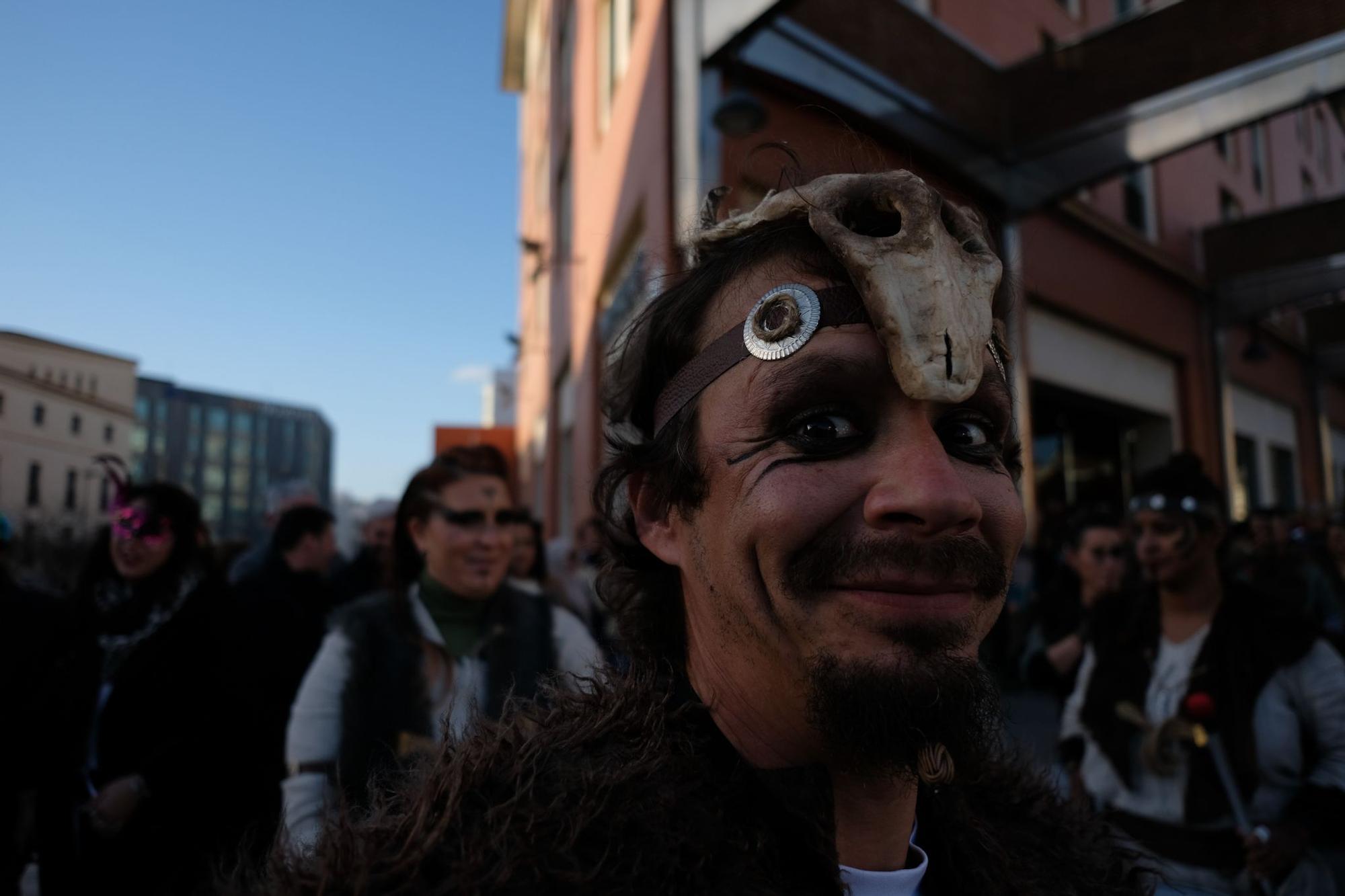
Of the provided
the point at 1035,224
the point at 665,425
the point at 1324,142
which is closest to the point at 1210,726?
the point at 665,425

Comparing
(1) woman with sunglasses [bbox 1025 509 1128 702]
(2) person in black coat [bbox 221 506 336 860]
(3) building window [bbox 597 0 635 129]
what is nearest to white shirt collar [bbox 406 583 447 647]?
(2) person in black coat [bbox 221 506 336 860]

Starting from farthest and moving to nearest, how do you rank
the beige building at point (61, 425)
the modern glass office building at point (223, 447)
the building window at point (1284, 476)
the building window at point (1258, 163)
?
the building window at point (1284, 476)
the building window at point (1258, 163)
the modern glass office building at point (223, 447)
the beige building at point (61, 425)

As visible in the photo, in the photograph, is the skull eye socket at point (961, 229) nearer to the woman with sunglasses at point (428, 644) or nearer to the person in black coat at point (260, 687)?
the woman with sunglasses at point (428, 644)

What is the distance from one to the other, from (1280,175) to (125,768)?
12772 millimetres

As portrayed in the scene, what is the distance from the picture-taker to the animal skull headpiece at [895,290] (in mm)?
1148

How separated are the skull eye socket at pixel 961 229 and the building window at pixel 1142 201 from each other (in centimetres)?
1334

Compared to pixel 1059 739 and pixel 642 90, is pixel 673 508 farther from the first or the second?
pixel 642 90

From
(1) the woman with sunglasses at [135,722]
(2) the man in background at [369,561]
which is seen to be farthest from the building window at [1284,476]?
(1) the woman with sunglasses at [135,722]

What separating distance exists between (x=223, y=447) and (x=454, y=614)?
4114 mm

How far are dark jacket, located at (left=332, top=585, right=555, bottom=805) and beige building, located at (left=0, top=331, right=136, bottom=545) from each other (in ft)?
5.94

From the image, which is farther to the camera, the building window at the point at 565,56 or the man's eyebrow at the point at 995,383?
the building window at the point at 565,56

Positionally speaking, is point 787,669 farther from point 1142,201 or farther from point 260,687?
point 1142,201

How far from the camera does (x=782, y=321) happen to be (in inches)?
48.0

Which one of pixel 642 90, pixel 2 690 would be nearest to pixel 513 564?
pixel 2 690
